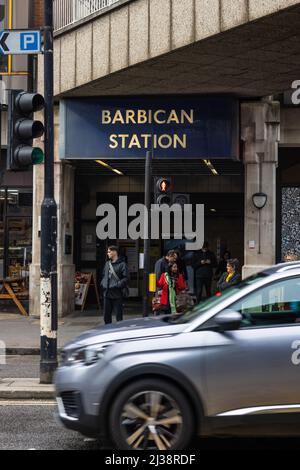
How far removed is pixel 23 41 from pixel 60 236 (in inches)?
325

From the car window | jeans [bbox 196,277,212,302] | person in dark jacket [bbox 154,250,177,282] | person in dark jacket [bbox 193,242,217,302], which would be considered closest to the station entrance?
person in dark jacket [bbox 193,242,217,302]

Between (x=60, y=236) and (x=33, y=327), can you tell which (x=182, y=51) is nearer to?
(x=60, y=236)

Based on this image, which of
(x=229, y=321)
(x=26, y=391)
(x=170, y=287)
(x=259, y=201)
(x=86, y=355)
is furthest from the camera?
(x=259, y=201)

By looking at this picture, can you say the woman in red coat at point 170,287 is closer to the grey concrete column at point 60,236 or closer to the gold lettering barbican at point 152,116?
the gold lettering barbican at point 152,116

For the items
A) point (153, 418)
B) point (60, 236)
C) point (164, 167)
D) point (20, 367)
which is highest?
point (164, 167)

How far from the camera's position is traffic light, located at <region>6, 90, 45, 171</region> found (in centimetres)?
932

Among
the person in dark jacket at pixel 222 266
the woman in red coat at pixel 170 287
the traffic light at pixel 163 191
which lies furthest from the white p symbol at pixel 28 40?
the person in dark jacket at pixel 222 266

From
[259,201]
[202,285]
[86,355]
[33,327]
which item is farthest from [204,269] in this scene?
[86,355]

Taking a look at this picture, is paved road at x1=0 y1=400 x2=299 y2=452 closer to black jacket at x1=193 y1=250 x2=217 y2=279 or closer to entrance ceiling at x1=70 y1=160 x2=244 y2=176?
entrance ceiling at x1=70 y1=160 x2=244 y2=176

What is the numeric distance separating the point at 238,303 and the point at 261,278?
1.10ft

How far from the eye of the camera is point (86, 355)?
6.04 m

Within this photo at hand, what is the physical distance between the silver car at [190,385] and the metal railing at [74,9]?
11018 mm

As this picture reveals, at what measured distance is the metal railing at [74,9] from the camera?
1593 centimetres

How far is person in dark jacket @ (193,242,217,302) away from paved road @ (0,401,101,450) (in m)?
11.3
